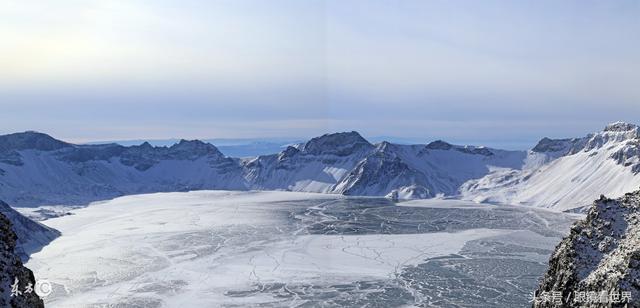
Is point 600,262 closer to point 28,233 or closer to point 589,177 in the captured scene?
point 28,233

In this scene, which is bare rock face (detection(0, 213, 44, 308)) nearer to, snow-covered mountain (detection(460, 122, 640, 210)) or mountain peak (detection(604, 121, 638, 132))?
snow-covered mountain (detection(460, 122, 640, 210))

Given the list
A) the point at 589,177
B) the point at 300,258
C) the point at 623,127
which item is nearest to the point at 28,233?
the point at 300,258

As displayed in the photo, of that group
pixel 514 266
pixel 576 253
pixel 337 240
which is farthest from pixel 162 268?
pixel 576 253

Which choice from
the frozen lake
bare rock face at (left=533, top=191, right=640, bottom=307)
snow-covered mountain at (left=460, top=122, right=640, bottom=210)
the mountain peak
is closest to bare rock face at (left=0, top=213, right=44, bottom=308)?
bare rock face at (left=533, top=191, right=640, bottom=307)

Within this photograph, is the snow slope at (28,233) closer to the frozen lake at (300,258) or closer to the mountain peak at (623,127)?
the frozen lake at (300,258)

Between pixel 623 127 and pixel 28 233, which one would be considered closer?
pixel 28 233

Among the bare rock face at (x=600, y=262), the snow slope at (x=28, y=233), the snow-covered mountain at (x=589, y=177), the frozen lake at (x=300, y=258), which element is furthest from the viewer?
the snow-covered mountain at (x=589, y=177)

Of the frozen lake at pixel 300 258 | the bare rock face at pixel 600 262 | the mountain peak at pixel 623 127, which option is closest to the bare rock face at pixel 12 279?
the bare rock face at pixel 600 262
